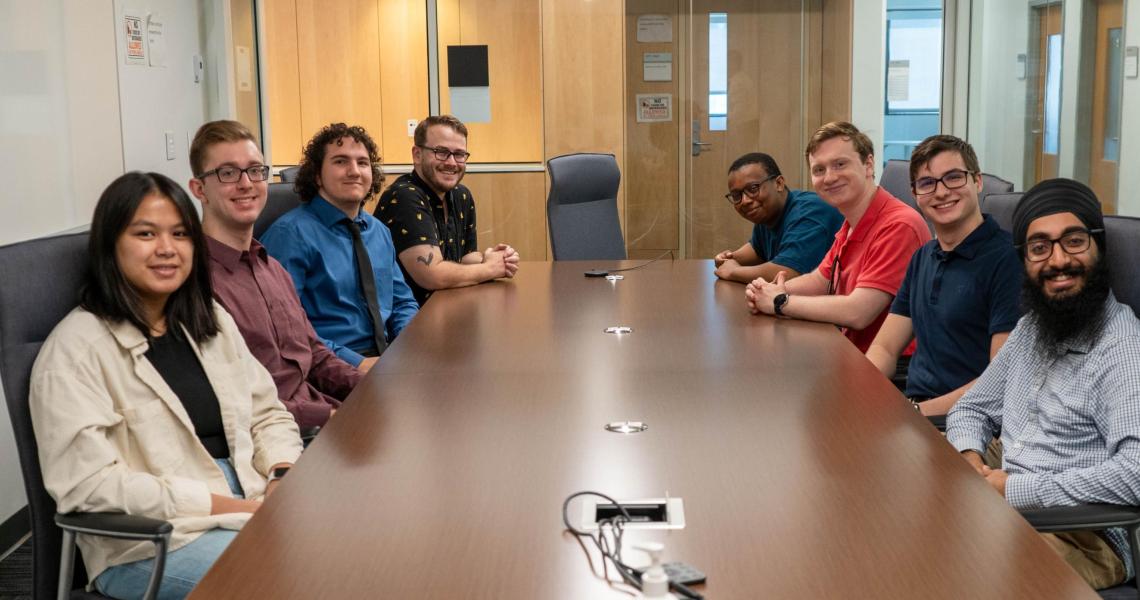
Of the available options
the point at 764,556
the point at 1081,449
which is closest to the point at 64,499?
the point at 764,556

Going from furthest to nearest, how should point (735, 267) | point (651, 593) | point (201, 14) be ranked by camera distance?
1. point (201, 14)
2. point (735, 267)
3. point (651, 593)

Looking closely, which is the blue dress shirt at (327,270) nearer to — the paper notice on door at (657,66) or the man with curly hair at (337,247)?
the man with curly hair at (337,247)

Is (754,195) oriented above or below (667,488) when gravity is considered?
above

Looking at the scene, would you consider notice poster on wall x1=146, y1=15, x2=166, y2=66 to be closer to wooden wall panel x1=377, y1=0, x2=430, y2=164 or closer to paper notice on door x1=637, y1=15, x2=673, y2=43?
wooden wall panel x1=377, y1=0, x2=430, y2=164

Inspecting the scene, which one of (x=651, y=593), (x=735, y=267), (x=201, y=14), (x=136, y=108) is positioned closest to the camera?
(x=651, y=593)

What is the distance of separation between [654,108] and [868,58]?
4.99 ft

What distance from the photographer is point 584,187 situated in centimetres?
591

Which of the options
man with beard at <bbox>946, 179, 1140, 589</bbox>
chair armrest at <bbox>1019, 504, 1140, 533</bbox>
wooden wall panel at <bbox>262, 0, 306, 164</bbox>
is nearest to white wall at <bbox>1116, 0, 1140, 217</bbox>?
man with beard at <bbox>946, 179, 1140, 589</bbox>

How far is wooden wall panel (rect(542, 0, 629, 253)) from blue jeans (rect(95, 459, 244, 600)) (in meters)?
6.00

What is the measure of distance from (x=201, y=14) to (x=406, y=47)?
1924 mm

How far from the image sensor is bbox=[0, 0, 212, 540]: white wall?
12.6 feet

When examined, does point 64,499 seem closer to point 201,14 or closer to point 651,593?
point 651,593

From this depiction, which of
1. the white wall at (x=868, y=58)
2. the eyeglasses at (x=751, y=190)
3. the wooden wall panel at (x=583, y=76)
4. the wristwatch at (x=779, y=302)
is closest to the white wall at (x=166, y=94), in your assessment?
the wooden wall panel at (x=583, y=76)

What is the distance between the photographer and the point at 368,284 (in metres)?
3.80
